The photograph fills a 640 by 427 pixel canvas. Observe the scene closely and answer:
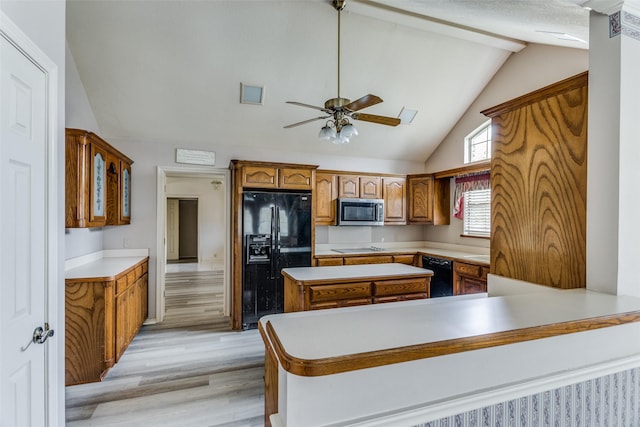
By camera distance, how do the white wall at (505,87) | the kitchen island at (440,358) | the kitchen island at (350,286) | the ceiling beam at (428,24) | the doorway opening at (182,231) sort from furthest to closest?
the doorway opening at (182,231), the white wall at (505,87), the ceiling beam at (428,24), the kitchen island at (350,286), the kitchen island at (440,358)

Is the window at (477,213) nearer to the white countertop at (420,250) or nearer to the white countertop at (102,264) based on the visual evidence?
the white countertop at (420,250)

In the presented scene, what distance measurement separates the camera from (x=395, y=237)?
561cm

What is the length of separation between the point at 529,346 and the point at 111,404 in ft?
9.37

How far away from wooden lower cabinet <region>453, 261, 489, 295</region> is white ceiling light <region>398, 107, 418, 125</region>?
7.26 feet

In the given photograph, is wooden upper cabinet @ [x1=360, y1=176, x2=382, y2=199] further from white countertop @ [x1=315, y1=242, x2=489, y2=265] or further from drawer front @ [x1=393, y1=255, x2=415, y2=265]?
drawer front @ [x1=393, y1=255, x2=415, y2=265]

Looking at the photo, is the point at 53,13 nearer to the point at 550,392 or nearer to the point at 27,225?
the point at 27,225

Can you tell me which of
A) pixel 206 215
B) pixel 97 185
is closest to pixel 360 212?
pixel 97 185

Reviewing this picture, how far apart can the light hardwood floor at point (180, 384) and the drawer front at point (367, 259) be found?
5.50 ft

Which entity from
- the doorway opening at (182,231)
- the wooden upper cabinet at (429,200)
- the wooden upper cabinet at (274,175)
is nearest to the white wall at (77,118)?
the wooden upper cabinet at (274,175)

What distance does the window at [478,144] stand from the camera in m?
4.61

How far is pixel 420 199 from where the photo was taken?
5297 millimetres

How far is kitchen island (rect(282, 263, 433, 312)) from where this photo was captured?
276 centimetres

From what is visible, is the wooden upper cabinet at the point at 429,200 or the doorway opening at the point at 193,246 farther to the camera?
the wooden upper cabinet at the point at 429,200

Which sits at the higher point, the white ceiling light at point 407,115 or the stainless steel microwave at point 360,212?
the white ceiling light at point 407,115
